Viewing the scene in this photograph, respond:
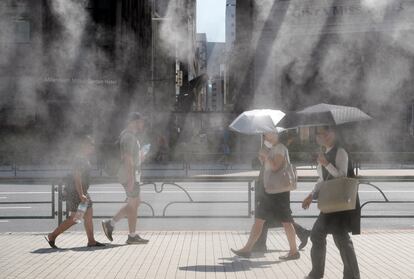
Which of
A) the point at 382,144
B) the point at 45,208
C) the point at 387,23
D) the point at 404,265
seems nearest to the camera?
the point at 404,265

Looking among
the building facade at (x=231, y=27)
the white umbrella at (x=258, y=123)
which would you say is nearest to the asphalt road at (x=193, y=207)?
the white umbrella at (x=258, y=123)

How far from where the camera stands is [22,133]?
3334 centimetres

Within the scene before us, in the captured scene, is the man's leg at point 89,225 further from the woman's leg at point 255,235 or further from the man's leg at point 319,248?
the man's leg at point 319,248

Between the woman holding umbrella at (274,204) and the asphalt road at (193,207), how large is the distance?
2.77 m

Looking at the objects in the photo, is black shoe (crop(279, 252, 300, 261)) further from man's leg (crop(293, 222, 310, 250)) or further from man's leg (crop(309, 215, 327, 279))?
man's leg (crop(309, 215, 327, 279))

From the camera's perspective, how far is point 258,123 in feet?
24.4

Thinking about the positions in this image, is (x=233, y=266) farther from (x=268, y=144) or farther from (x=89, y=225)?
(x=89, y=225)

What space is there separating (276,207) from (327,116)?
6.27 feet

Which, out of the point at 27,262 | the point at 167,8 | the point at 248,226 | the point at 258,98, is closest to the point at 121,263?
the point at 27,262

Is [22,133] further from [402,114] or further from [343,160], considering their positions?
[343,160]

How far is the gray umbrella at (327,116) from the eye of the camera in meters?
5.77

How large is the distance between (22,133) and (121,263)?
27541 millimetres

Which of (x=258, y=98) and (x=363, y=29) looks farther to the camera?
(x=258, y=98)

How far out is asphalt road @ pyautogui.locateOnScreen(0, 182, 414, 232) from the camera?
1127 centimetres
